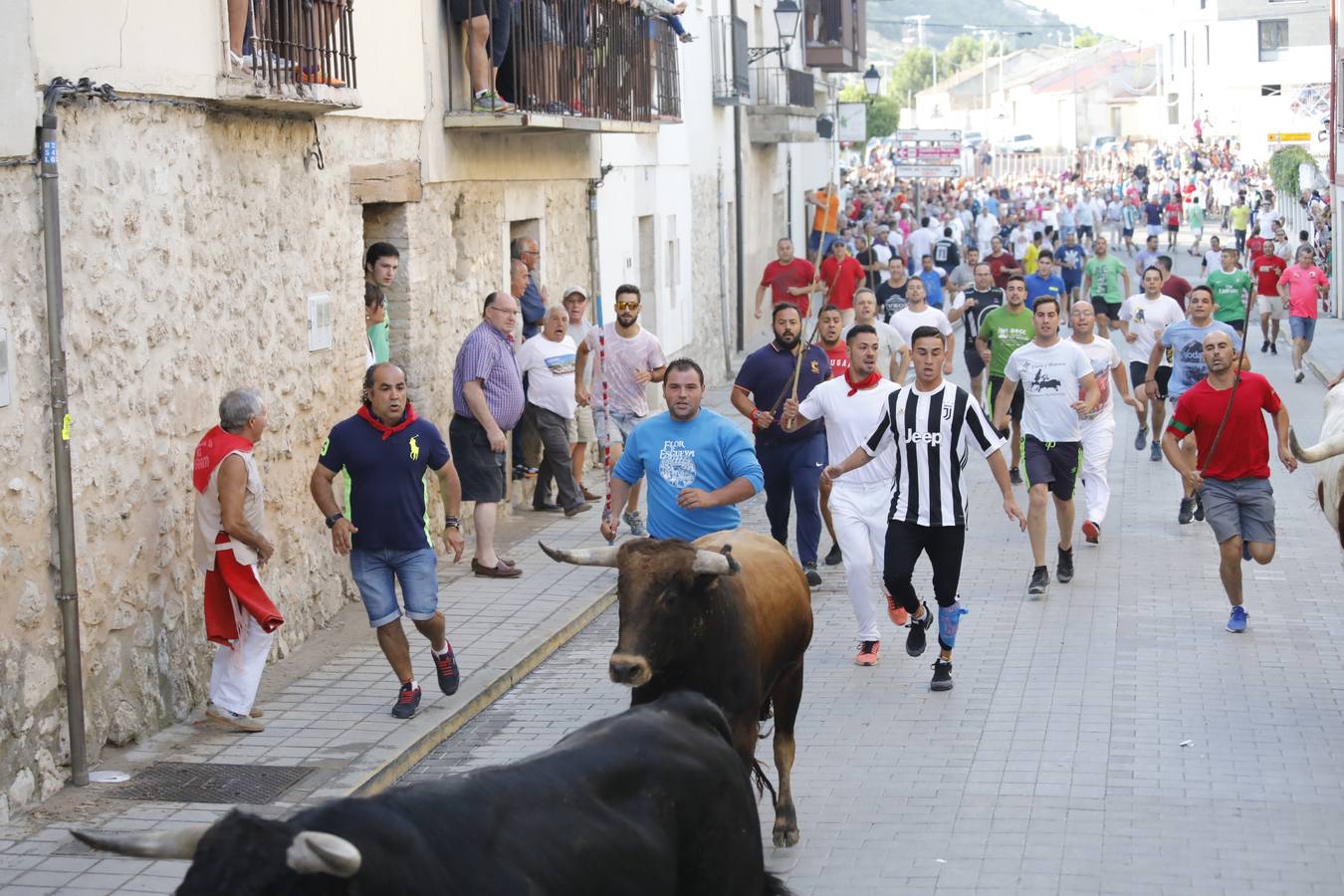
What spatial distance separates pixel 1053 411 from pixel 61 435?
288 inches

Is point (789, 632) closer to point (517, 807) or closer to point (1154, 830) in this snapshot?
point (1154, 830)

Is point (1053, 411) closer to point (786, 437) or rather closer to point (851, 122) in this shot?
point (786, 437)

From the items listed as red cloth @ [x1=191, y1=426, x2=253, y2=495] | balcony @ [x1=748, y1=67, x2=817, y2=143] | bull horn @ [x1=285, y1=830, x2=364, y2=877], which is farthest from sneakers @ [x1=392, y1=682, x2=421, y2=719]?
balcony @ [x1=748, y1=67, x2=817, y2=143]

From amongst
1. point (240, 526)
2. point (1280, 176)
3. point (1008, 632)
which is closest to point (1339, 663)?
point (1008, 632)

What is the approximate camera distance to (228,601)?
361 inches

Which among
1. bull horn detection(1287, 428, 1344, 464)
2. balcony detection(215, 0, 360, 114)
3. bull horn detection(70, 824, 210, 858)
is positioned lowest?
bull horn detection(70, 824, 210, 858)

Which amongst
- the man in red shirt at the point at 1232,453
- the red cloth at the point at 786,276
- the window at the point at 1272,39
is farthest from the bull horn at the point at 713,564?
the window at the point at 1272,39

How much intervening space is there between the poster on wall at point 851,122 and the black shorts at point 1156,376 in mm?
26604

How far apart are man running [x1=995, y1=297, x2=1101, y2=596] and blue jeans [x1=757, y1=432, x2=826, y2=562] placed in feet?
4.82

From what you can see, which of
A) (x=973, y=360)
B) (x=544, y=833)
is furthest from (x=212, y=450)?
(x=973, y=360)

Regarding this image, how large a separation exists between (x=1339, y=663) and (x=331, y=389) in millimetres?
6309

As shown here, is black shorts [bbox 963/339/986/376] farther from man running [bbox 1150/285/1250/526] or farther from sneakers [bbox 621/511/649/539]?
sneakers [bbox 621/511/649/539]

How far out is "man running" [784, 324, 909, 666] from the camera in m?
10.7

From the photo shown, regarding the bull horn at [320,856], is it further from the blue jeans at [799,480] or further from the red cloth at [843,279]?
the red cloth at [843,279]
